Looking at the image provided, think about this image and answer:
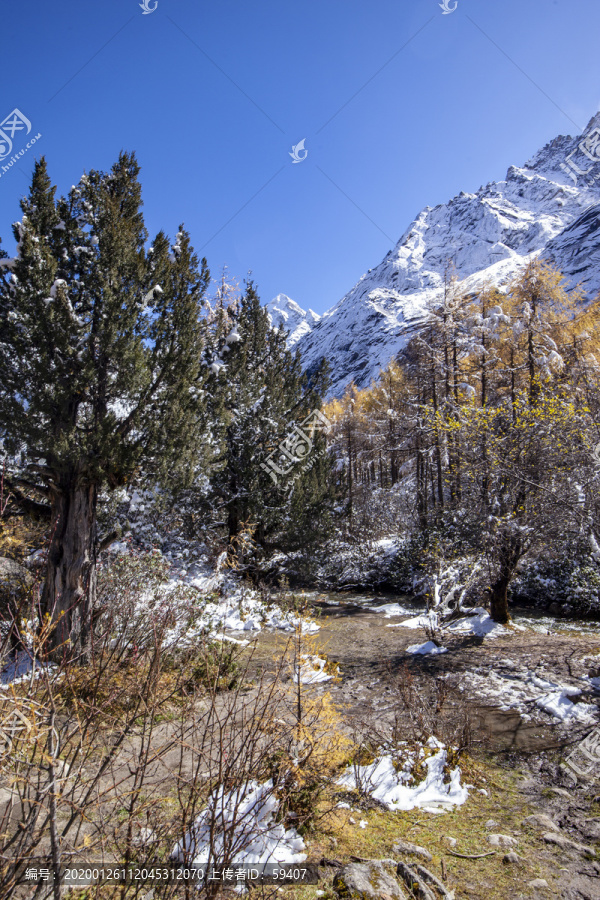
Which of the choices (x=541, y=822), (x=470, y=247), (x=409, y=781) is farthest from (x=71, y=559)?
(x=470, y=247)

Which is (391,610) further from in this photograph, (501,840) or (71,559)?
(501,840)

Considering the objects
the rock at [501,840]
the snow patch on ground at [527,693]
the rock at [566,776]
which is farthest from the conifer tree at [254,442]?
the rock at [501,840]

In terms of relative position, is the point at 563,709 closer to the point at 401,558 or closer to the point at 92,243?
the point at 92,243

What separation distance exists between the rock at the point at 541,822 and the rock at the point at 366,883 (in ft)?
4.72

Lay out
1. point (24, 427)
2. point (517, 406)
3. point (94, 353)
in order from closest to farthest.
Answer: point (24, 427)
point (94, 353)
point (517, 406)

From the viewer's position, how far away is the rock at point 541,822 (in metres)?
3.18

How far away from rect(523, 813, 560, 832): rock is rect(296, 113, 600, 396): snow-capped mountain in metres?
88.7

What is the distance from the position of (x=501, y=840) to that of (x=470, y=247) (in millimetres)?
162056

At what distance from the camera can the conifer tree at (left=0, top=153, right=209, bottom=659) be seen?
583 centimetres

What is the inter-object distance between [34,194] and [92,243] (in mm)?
1034

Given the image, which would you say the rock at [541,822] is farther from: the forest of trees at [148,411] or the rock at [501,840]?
the forest of trees at [148,411]

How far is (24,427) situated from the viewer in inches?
227

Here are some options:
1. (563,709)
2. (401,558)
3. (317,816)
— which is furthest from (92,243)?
(401,558)

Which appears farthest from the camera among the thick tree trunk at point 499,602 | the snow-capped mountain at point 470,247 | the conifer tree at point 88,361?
the snow-capped mountain at point 470,247
